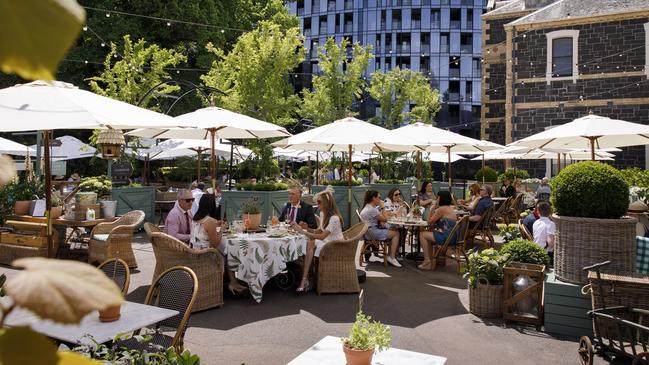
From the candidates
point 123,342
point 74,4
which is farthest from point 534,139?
Result: point 74,4

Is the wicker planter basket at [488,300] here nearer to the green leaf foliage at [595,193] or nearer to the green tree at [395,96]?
the green leaf foliage at [595,193]

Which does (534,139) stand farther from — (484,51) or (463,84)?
(463,84)

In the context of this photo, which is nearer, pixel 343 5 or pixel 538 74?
pixel 538 74

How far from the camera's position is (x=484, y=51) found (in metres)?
27.6

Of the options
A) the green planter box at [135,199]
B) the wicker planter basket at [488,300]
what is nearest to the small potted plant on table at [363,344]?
the wicker planter basket at [488,300]

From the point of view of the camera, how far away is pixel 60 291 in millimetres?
360

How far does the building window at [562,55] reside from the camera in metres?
21.9

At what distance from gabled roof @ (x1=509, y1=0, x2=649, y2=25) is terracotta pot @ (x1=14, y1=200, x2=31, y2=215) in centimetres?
2096

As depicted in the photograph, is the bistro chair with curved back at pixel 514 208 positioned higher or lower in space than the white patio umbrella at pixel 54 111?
lower

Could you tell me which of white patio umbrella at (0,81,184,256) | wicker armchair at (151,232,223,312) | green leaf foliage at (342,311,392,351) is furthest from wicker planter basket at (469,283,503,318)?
white patio umbrella at (0,81,184,256)

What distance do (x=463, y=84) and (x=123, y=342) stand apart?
168 ft

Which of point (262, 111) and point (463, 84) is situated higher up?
point (463, 84)

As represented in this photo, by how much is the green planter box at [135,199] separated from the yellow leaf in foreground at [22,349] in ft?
42.3

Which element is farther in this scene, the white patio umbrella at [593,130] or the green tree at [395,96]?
the green tree at [395,96]
